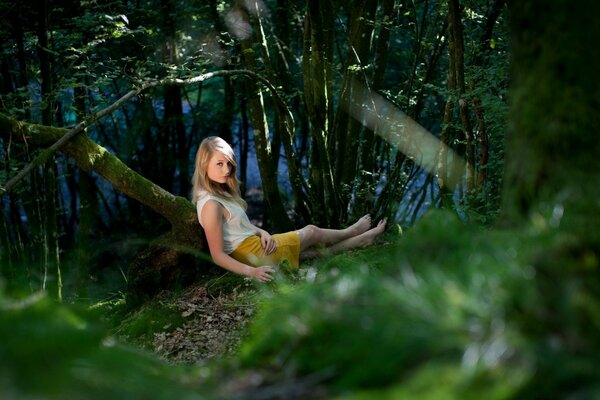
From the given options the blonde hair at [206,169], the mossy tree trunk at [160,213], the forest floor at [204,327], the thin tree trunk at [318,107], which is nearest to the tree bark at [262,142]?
the thin tree trunk at [318,107]

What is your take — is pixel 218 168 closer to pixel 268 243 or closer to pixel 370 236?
pixel 268 243

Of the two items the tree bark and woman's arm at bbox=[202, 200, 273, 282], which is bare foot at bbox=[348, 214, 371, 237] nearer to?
woman's arm at bbox=[202, 200, 273, 282]

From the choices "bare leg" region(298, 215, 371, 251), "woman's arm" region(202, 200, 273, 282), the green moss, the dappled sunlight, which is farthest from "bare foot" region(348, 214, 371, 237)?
the green moss

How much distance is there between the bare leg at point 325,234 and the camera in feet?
19.0

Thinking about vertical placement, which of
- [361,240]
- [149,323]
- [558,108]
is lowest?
[149,323]

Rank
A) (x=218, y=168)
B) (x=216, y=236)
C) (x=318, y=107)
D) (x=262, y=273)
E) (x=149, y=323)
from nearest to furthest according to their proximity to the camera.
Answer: (x=262, y=273) < (x=149, y=323) < (x=216, y=236) < (x=218, y=168) < (x=318, y=107)

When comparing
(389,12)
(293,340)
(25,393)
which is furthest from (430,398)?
(389,12)

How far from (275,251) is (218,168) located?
86 cm

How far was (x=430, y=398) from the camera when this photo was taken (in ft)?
3.45

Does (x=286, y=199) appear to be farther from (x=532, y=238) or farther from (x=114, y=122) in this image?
(x=532, y=238)

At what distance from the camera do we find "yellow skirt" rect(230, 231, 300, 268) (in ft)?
17.8

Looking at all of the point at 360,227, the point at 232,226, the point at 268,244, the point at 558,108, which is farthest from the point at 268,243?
the point at 558,108

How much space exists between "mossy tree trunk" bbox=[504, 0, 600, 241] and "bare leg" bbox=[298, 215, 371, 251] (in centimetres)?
412

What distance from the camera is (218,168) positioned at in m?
5.46
